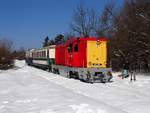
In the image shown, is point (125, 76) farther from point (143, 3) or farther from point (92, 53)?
point (143, 3)

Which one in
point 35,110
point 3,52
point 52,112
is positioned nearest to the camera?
point 52,112

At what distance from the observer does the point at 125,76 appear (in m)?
29.3

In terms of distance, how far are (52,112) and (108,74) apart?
589 inches

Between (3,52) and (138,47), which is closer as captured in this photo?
(138,47)

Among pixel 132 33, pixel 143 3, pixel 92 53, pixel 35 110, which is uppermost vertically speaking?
pixel 143 3

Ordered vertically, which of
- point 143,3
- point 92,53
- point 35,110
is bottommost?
point 35,110

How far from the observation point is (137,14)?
1412 inches

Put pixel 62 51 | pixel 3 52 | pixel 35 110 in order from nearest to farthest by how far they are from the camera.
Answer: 1. pixel 35 110
2. pixel 62 51
3. pixel 3 52

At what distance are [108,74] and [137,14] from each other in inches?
498

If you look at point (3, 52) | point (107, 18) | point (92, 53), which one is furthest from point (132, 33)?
point (3, 52)

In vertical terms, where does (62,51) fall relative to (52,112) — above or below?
above

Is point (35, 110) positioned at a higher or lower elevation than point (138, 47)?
lower

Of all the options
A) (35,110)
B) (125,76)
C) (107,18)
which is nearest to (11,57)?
(107,18)

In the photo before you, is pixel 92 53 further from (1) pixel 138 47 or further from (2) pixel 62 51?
(1) pixel 138 47
